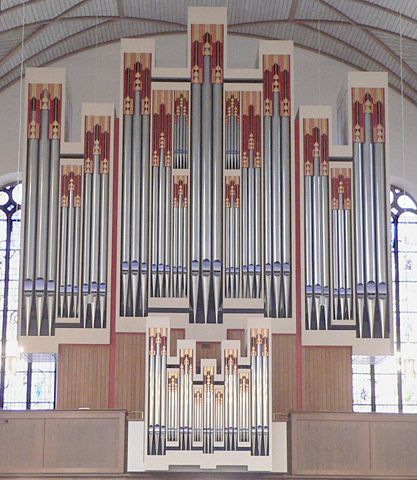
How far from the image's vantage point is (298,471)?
20047 mm

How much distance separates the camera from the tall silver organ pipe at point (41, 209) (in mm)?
21391

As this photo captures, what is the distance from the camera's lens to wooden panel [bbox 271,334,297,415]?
21312 millimetres

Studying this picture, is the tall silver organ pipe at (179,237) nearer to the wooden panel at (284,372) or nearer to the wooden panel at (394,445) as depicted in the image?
the wooden panel at (284,372)

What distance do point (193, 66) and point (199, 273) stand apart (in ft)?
12.4

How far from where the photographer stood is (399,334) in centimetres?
2547

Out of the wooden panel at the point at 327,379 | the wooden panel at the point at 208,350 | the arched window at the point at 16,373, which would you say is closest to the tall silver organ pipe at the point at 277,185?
the wooden panel at the point at 327,379

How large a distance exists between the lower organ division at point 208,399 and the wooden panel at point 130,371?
1.23 metres

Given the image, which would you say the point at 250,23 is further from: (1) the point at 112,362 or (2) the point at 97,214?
(1) the point at 112,362

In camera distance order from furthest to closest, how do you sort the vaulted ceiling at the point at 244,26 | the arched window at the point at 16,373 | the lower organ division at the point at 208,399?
the arched window at the point at 16,373
the vaulted ceiling at the point at 244,26
the lower organ division at the point at 208,399

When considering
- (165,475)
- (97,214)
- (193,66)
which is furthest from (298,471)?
(193,66)

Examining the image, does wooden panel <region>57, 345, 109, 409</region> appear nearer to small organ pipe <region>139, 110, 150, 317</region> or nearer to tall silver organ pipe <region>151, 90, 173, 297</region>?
small organ pipe <region>139, 110, 150, 317</region>

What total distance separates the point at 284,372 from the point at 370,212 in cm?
308

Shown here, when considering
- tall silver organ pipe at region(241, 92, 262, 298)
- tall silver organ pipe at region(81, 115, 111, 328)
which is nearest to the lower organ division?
tall silver organ pipe at region(241, 92, 262, 298)

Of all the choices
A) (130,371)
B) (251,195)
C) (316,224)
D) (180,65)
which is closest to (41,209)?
(130,371)
